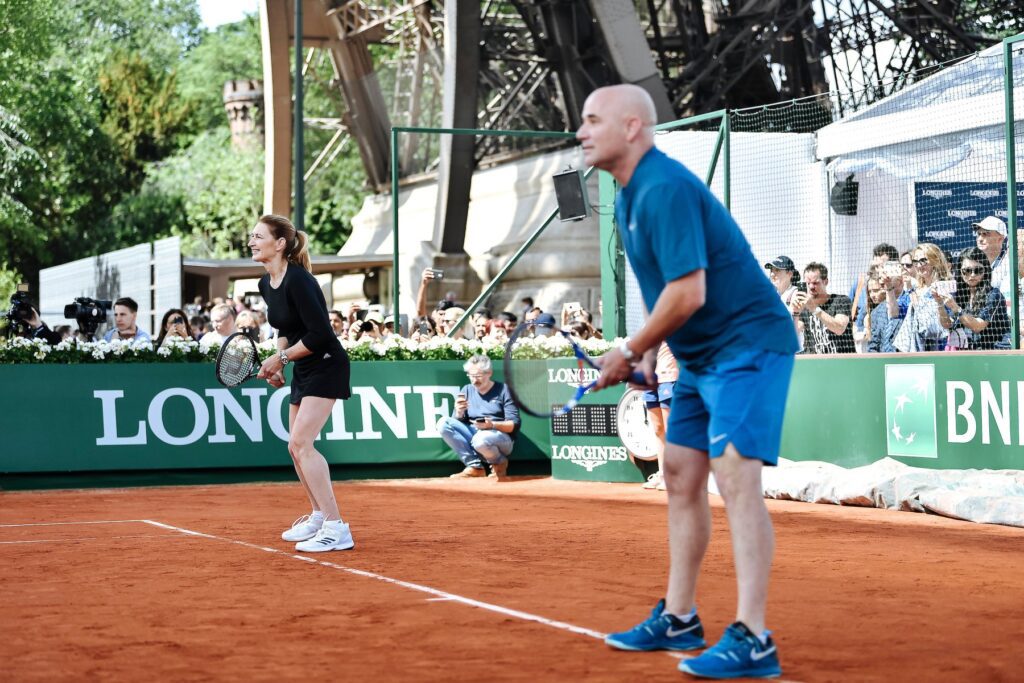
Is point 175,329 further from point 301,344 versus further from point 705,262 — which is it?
point 705,262

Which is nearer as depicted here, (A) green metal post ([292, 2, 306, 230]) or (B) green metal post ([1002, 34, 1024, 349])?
(B) green metal post ([1002, 34, 1024, 349])

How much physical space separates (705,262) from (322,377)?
4.15 m

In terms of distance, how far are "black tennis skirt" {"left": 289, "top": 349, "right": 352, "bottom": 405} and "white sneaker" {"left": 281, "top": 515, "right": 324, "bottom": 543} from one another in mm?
1026

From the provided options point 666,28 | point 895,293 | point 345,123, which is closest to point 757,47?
point 666,28

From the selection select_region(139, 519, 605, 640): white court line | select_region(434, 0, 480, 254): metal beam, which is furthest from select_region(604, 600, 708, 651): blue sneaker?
select_region(434, 0, 480, 254): metal beam

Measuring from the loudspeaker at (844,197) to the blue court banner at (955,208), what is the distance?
4.58ft

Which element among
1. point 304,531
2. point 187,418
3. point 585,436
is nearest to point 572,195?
point 585,436

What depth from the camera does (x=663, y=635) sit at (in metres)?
5.55

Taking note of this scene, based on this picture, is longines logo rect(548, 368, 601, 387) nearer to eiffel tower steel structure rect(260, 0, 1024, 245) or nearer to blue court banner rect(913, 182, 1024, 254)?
blue court banner rect(913, 182, 1024, 254)

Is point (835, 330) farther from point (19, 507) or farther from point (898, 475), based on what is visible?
point (19, 507)

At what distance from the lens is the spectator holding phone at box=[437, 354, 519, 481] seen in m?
15.8

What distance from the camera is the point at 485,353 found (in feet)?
54.4

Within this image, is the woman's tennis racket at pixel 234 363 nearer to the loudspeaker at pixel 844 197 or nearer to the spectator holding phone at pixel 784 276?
the spectator holding phone at pixel 784 276

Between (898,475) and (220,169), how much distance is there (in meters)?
51.7
